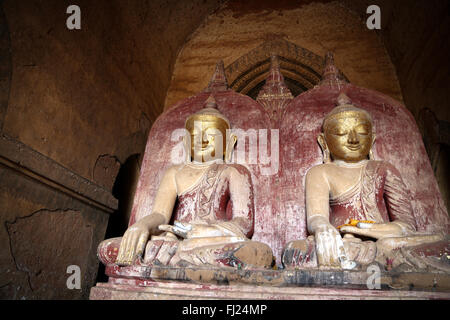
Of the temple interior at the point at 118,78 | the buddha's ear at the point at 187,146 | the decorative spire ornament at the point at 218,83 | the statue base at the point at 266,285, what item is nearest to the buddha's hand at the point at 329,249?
the statue base at the point at 266,285

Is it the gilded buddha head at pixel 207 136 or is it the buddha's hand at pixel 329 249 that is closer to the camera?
the buddha's hand at pixel 329 249

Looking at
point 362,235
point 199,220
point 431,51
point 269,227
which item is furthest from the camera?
point 431,51

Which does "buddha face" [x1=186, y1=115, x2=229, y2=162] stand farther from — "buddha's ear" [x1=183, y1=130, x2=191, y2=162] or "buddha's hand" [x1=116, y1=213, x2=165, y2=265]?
"buddha's hand" [x1=116, y1=213, x2=165, y2=265]

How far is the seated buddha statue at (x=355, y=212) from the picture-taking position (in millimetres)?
1523

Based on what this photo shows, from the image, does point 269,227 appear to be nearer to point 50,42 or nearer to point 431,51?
point 50,42

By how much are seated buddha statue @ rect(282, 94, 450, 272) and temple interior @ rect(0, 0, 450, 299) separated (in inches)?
71.0

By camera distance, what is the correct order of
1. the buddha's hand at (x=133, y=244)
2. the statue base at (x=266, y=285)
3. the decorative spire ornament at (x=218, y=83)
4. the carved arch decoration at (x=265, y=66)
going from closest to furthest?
the statue base at (x=266, y=285)
the buddha's hand at (x=133, y=244)
the decorative spire ornament at (x=218, y=83)
the carved arch decoration at (x=265, y=66)

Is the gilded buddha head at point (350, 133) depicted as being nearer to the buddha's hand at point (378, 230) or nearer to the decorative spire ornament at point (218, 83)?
the buddha's hand at point (378, 230)

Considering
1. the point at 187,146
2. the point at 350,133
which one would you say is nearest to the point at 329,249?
the point at 350,133

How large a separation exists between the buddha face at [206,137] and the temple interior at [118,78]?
1331mm
